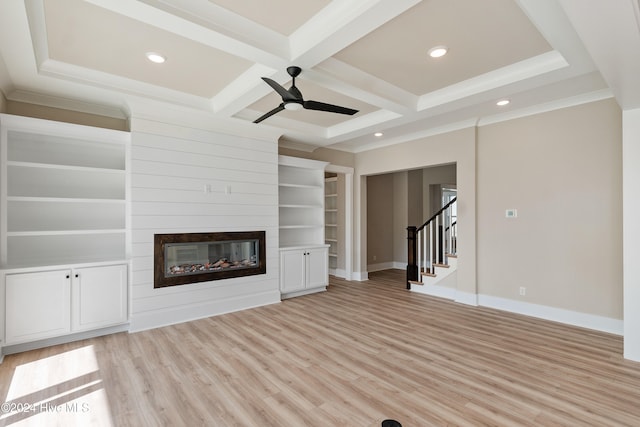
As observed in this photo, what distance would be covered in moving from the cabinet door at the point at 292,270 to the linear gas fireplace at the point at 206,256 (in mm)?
401

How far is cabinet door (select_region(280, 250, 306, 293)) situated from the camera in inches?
207

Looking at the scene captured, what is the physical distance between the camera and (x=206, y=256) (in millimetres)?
4465

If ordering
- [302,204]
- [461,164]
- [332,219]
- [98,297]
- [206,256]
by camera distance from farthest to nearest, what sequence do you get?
[332,219]
[302,204]
[461,164]
[206,256]
[98,297]

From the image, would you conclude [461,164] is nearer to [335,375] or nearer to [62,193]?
[335,375]

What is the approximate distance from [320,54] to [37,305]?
3811 millimetres

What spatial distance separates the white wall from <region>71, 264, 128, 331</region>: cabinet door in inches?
212

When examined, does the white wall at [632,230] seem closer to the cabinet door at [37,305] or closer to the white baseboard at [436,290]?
the white baseboard at [436,290]

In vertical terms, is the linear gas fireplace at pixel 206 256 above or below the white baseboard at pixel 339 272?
above

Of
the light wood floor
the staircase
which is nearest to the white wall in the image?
the light wood floor

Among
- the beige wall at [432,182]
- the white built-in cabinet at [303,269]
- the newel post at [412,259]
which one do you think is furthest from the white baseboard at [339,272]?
the beige wall at [432,182]

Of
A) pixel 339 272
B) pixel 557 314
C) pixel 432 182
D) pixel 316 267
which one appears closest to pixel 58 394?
pixel 316 267

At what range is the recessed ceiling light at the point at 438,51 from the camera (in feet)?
9.75

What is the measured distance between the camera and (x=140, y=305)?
383 centimetres

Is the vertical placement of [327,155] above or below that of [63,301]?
above
